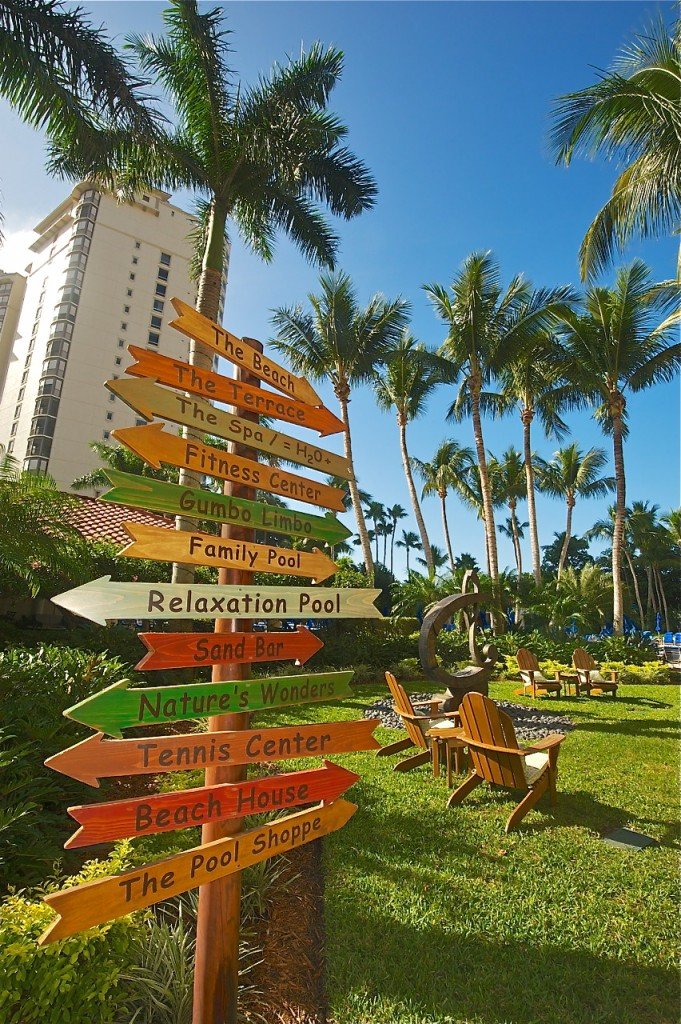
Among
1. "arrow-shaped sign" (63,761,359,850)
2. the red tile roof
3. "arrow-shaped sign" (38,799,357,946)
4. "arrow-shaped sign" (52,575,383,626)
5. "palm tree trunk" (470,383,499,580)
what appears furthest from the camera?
"palm tree trunk" (470,383,499,580)

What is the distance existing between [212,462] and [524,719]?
9.07 meters

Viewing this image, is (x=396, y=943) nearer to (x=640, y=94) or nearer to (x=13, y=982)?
(x=13, y=982)

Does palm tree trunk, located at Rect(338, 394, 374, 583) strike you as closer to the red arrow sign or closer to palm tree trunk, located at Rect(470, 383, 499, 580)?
palm tree trunk, located at Rect(470, 383, 499, 580)

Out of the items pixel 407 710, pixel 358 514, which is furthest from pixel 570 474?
pixel 407 710

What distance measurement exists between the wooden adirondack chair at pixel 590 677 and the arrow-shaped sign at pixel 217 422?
1155cm

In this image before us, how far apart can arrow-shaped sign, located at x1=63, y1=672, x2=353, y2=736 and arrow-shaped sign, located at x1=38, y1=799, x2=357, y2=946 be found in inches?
20.5

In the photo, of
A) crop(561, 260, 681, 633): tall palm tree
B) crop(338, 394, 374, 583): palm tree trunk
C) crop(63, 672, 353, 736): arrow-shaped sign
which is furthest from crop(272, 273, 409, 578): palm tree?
crop(63, 672, 353, 736): arrow-shaped sign

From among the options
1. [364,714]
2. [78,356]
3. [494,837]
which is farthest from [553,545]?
[494,837]

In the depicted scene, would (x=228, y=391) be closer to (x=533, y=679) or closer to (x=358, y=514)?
(x=533, y=679)

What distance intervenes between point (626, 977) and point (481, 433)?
21.3m

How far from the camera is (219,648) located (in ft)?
8.24

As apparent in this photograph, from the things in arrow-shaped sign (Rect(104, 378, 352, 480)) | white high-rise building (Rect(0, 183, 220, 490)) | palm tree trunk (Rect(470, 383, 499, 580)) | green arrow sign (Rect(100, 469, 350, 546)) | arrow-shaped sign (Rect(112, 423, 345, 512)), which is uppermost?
white high-rise building (Rect(0, 183, 220, 490))

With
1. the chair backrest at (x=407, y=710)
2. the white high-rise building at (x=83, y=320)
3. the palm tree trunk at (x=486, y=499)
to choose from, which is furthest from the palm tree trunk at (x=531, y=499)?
the white high-rise building at (x=83, y=320)

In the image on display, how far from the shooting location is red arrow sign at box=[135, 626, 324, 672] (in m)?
2.28
